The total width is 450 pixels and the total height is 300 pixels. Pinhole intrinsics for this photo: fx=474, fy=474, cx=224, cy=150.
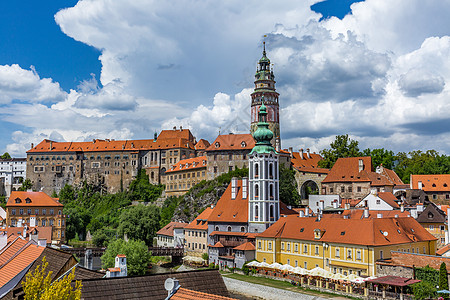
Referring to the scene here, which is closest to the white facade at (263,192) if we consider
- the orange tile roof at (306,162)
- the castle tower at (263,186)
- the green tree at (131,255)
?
the castle tower at (263,186)

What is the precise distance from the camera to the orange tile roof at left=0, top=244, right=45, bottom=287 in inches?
667

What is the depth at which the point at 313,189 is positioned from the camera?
264 feet

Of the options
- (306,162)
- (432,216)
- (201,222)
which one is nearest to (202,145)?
(306,162)

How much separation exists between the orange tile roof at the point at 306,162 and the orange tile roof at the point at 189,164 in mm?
16804

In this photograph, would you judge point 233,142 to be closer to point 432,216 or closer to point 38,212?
point 38,212

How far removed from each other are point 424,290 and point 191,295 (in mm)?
23275

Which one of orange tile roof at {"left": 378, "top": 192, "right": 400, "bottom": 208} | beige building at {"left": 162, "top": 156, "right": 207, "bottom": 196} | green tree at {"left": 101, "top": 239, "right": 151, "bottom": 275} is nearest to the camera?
green tree at {"left": 101, "top": 239, "right": 151, "bottom": 275}

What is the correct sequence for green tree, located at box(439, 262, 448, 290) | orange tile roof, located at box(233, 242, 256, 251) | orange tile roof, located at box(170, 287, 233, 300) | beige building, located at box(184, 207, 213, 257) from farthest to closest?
beige building, located at box(184, 207, 213, 257)
orange tile roof, located at box(233, 242, 256, 251)
green tree, located at box(439, 262, 448, 290)
orange tile roof, located at box(170, 287, 233, 300)

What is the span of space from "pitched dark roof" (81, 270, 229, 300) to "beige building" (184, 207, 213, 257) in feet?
139

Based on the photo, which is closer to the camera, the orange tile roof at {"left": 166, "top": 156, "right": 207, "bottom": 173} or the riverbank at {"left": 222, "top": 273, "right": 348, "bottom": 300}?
the riverbank at {"left": 222, "top": 273, "right": 348, "bottom": 300}

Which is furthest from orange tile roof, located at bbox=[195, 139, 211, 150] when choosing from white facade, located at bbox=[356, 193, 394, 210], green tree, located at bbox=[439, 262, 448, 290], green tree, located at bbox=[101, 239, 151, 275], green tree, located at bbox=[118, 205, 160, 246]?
green tree, located at bbox=[439, 262, 448, 290]

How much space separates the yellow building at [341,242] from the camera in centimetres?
3894

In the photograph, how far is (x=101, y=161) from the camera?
111 metres

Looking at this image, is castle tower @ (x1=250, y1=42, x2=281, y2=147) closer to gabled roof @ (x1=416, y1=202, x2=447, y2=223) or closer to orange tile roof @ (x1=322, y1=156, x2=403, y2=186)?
orange tile roof @ (x1=322, y1=156, x2=403, y2=186)
